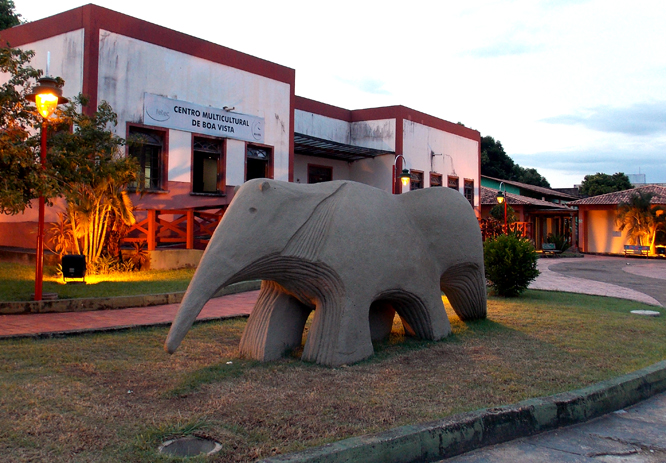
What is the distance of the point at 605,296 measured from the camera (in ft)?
39.7

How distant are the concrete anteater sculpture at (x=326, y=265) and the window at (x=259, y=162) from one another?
13.2 m

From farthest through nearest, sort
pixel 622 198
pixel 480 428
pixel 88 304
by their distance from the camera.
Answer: pixel 622 198
pixel 88 304
pixel 480 428

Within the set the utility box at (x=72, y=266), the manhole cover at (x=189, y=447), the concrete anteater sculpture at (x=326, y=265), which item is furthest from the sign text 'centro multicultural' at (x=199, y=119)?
the manhole cover at (x=189, y=447)

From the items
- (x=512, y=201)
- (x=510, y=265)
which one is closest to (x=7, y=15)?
(x=510, y=265)

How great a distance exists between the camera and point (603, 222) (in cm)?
3288

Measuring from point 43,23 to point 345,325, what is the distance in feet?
48.5

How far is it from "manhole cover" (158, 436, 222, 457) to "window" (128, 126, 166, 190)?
13.3 metres

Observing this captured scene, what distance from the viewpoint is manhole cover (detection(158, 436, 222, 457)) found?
340 cm

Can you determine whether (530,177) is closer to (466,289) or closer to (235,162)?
(235,162)

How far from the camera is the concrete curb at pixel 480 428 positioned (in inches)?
134

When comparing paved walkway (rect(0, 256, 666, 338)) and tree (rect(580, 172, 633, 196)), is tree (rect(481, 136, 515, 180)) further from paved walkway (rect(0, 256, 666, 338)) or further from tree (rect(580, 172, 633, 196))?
paved walkway (rect(0, 256, 666, 338))

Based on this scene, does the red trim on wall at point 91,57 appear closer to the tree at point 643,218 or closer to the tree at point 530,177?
the tree at point 643,218

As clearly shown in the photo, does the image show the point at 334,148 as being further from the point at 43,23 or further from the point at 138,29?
the point at 43,23

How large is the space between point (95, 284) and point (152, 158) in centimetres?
618
